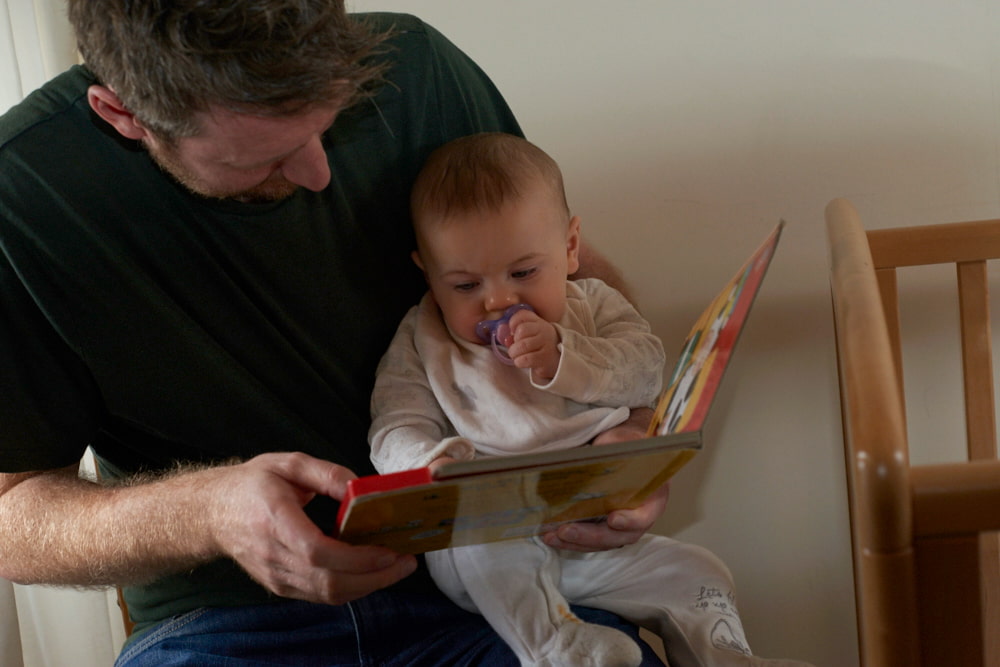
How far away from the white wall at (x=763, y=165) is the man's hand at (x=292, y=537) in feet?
2.45

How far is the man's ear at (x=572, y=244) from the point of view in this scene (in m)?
1.31

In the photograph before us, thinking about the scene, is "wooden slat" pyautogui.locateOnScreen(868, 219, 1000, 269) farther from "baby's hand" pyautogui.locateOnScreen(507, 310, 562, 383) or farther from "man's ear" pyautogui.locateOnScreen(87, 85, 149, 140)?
"man's ear" pyautogui.locateOnScreen(87, 85, 149, 140)

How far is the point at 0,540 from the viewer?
1.14 meters

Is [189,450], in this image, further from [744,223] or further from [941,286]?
[941,286]

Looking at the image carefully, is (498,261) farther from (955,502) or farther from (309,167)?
(955,502)

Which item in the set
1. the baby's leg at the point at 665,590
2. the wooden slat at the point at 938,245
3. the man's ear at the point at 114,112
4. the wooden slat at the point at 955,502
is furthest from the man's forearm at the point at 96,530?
the wooden slat at the point at 938,245

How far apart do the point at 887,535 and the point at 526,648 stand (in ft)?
1.83

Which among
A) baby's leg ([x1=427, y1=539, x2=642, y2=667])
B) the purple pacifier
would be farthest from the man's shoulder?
baby's leg ([x1=427, y1=539, x2=642, y2=667])

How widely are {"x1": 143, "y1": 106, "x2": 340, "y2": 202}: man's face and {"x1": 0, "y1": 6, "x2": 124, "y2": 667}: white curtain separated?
0.42m

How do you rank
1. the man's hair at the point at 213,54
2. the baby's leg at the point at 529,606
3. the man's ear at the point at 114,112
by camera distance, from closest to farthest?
the man's hair at the point at 213,54 → the man's ear at the point at 114,112 → the baby's leg at the point at 529,606

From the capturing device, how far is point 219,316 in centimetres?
118

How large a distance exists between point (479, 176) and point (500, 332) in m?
0.19

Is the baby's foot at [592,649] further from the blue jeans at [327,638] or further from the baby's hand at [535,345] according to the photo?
the baby's hand at [535,345]

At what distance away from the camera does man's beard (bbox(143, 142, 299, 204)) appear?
3.57ft
